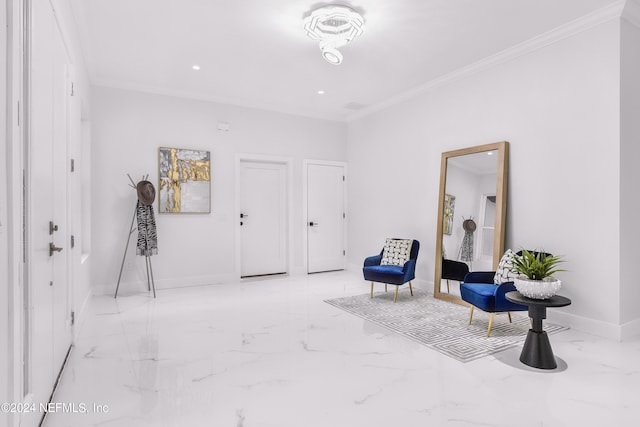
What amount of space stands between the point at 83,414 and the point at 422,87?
5.08m

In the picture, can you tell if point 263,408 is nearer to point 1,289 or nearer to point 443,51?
point 1,289

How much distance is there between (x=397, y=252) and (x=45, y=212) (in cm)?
397

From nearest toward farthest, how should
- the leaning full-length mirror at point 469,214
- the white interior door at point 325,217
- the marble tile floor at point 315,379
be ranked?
the marble tile floor at point 315,379, the leaning full-length mirror at point 469,214, the white interior door at point 325,217

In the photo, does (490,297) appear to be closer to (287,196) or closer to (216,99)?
(287,196)

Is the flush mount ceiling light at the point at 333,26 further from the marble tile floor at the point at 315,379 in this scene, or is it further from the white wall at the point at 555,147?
the marble tile floor at the point at 315,379

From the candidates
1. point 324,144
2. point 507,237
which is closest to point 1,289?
point 507,237

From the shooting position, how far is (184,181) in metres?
5.36

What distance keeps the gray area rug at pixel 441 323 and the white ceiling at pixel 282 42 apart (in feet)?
9.55

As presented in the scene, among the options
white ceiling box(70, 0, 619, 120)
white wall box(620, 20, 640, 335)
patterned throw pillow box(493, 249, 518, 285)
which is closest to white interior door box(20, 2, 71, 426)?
white ceiling box(70, 0, 619, 120)

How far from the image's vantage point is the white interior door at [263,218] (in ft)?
19.5

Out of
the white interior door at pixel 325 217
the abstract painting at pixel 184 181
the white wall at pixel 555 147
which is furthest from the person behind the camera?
the white interior door at pixel 325 217

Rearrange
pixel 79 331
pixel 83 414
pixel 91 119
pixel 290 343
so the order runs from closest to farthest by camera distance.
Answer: pixel 83 414, pixel 290 343, pixel 79 331, pixel 91 119

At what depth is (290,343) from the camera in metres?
3.13

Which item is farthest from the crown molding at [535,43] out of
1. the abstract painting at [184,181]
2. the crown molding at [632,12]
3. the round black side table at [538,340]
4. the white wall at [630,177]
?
the abstract painting at [184,181]
